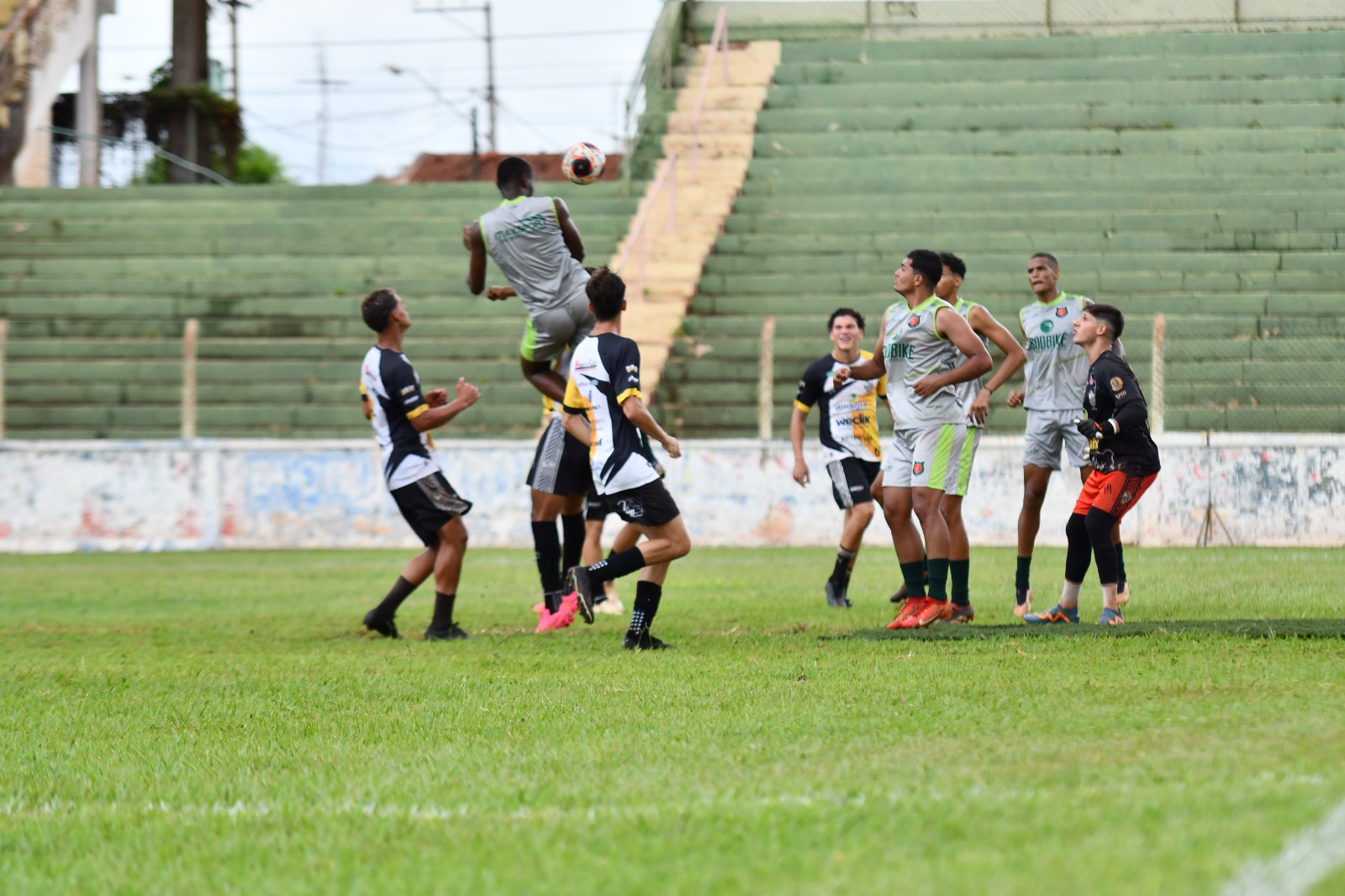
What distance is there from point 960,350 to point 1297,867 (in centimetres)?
547

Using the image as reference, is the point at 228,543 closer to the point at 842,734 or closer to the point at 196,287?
the point at 196,287

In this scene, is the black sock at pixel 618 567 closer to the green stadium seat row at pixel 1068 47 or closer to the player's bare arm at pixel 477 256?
the player's bare arm at pixel 477 256

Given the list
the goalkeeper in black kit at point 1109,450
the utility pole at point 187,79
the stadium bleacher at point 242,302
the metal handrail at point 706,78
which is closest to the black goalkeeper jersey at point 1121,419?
the goalkeeper in black kit at point 1109,450

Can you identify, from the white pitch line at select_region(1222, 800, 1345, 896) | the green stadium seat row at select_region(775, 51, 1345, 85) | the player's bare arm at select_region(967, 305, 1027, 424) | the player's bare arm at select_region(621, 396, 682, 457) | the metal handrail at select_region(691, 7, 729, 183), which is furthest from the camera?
the green stadium seat row at select_region(775, 51, 1345, 85)

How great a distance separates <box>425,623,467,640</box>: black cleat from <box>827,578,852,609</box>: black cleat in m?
2.58

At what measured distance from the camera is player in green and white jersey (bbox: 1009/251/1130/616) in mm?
9453

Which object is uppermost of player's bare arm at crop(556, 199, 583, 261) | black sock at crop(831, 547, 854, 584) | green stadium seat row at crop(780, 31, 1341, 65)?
green stadium seat row at crop(780, 31, 1341, 65)

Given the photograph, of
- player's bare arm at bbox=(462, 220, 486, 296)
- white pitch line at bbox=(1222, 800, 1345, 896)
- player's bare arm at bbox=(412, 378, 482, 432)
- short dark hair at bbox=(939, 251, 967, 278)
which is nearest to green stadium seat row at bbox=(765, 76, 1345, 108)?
player's bare arm at bbox=(462, 220, 486, 296)

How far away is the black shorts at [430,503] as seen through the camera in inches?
352

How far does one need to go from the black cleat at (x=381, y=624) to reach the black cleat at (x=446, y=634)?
A: 224mm

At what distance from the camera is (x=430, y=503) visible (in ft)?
29.4

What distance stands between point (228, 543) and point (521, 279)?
942 centimetres

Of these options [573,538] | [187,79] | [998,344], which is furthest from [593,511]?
[187,79]

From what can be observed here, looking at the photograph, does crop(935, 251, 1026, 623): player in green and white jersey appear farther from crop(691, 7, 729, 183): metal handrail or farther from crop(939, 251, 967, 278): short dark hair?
crop(691, 7, 729, 183): metal handrail
